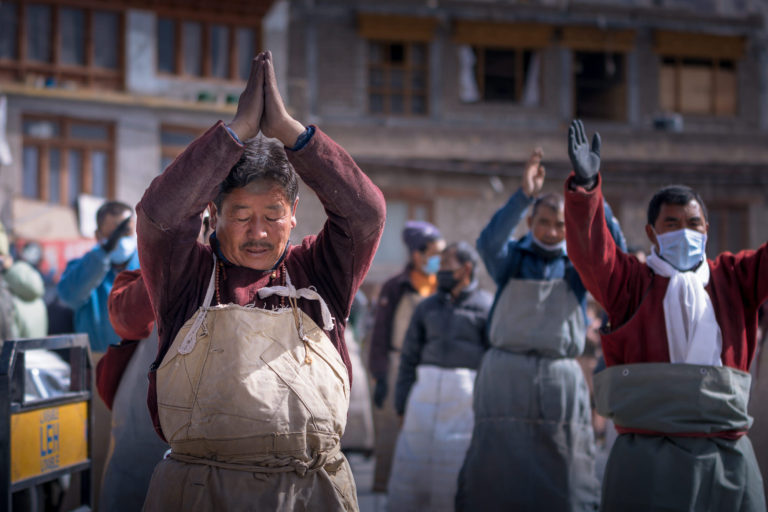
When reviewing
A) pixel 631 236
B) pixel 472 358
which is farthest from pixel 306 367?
pixel 631 236

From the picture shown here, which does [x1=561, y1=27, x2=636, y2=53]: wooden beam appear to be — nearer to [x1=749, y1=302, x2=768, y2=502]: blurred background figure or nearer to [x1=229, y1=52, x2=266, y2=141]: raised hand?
[x1=749, y1=302, x2=768, y2=502]: blurred background figure

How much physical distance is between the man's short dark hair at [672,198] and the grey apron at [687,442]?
0.74 metres

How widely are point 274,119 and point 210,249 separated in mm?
518

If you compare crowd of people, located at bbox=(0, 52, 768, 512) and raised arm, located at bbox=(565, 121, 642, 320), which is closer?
crowd of people, located at bbox=(0, 52, 768, 512)

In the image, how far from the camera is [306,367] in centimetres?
265

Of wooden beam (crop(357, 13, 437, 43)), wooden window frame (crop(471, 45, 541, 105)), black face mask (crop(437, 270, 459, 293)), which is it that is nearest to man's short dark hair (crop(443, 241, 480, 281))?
black face mask (crop(437, 270, 459, 293))

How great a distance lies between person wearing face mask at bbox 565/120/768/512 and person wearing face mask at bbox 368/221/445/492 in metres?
4.00

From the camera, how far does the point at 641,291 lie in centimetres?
388

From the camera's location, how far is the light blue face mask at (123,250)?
17.2 ft

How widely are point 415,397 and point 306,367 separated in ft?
13.4

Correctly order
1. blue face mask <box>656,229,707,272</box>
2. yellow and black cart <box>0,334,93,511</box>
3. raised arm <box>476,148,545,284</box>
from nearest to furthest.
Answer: blue face mask <box>656,229,707,272</box> → yellow and black cart <box>0,334,93,511</box> → raised arm <box>476,148,545,284</box>

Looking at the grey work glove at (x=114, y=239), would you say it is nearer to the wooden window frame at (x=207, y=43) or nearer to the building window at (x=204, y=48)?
the building window at (x=204, y=48)

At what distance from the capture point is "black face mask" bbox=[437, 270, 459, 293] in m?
6.59

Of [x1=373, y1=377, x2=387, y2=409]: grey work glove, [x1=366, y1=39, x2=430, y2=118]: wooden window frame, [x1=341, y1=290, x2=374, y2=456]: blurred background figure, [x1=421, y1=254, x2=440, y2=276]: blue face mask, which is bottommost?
[x1=341, y1=290, x2=374, y2=456]: blurred background figure
